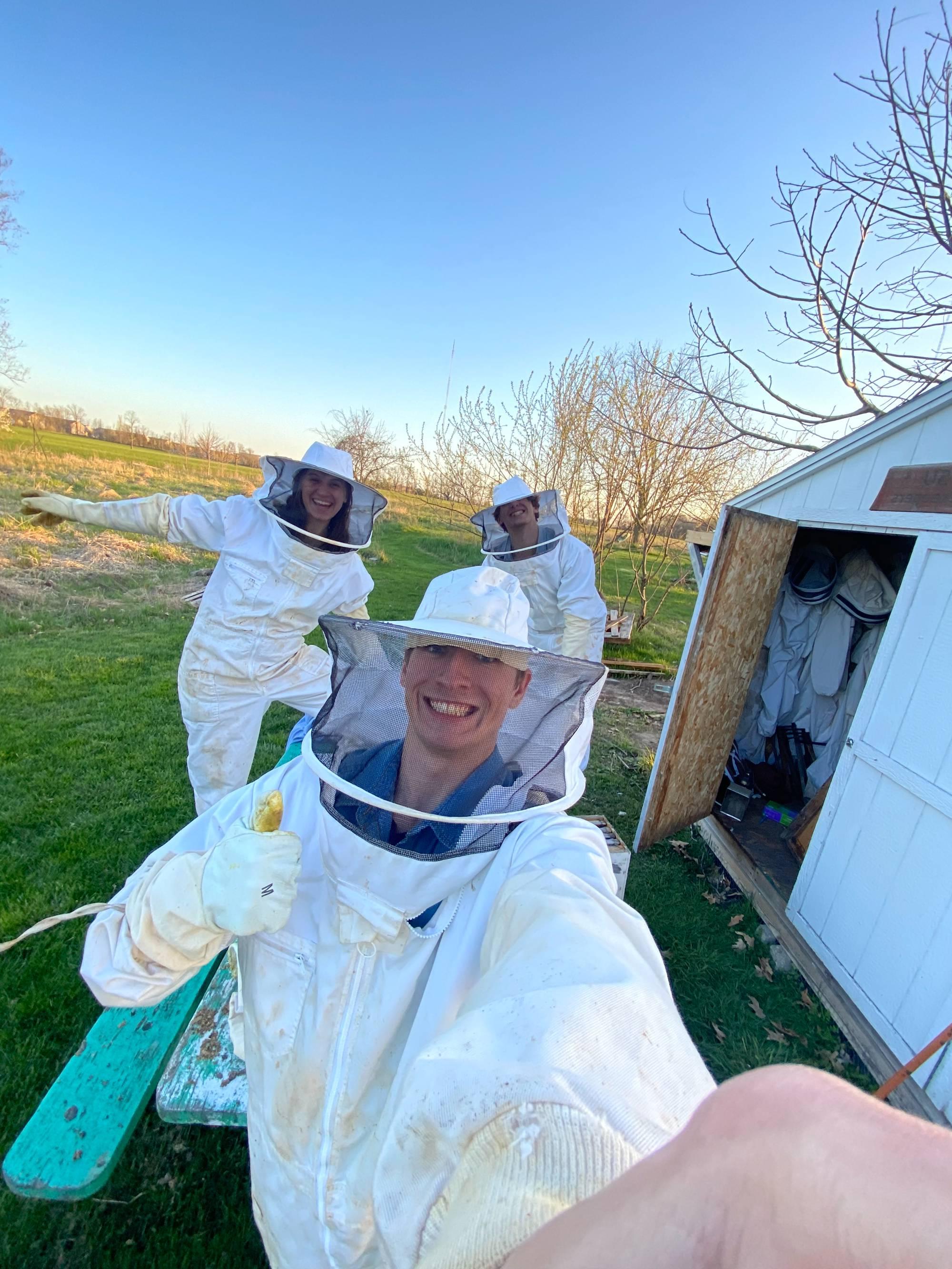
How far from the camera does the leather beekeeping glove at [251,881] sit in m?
1.29

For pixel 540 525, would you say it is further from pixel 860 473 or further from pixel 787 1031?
pixel 787 1031

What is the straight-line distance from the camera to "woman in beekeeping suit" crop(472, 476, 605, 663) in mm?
5098

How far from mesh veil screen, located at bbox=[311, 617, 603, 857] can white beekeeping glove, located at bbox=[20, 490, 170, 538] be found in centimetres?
279

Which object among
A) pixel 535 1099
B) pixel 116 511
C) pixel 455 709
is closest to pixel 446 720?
pixel 455 709

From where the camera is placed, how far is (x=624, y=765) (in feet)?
21.6

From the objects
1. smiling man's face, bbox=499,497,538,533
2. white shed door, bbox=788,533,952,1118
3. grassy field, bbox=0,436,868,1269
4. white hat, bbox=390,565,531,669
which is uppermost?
smiling man's face, bbox=499,497,538,533

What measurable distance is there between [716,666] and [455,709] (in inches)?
142

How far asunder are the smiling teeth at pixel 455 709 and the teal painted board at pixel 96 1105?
145cm

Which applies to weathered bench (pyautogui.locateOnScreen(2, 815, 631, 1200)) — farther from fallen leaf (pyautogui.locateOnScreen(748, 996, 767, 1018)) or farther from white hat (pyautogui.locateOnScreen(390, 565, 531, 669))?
fallen leaf (pyautogui.locateOnScreen(748, 996, 767, 1018))

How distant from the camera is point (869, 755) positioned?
3.43 metres

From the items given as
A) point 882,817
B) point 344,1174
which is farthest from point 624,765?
point 344,1174

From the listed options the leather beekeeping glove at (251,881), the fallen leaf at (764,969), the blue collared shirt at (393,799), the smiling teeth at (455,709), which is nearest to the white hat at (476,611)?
the smiling teeth at (455,709)

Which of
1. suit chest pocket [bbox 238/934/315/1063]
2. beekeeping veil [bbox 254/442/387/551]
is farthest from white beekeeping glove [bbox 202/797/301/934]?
beekeeping veil [bbox 254/442/387/551]

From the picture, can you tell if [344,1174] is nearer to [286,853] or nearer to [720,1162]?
[286,853]
